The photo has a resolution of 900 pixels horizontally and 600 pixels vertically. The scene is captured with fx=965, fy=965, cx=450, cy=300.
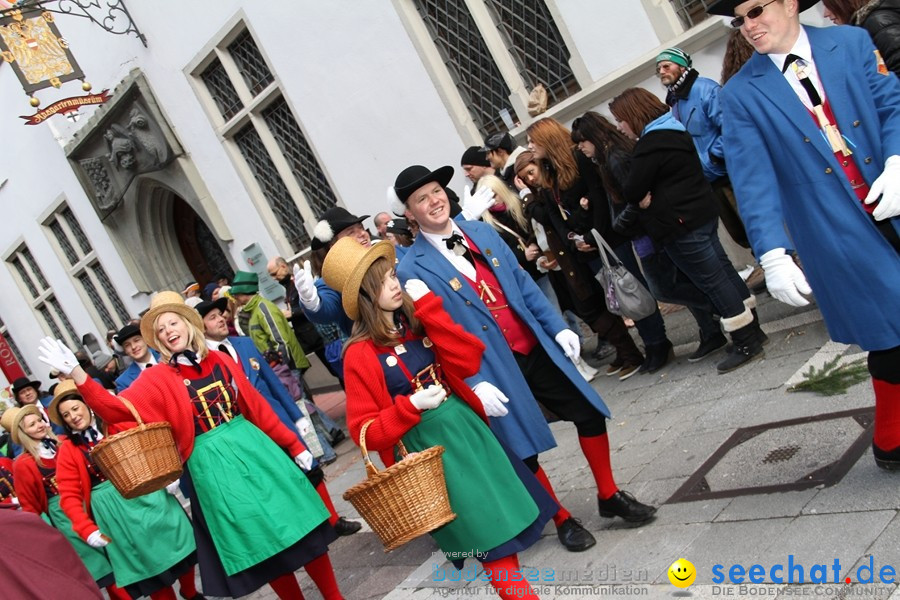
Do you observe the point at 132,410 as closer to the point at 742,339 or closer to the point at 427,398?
the point at 427,398

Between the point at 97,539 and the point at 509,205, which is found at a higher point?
the point at 509,205

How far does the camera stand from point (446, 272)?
4.38 meters

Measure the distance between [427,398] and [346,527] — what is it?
3.50 meters

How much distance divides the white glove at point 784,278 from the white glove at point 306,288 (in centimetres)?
253

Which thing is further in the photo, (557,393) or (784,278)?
(557,393)

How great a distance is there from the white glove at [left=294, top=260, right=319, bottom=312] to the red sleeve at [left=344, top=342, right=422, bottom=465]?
1.45 m

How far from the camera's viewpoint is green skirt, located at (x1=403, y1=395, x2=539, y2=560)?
357 cm

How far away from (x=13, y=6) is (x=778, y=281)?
44.7 ft

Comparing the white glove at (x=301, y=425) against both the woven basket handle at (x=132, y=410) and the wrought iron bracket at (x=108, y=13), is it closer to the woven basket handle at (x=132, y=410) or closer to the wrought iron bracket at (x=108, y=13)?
the woven basket handle at (x=132, y=410)

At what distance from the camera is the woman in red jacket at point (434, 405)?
3.57m

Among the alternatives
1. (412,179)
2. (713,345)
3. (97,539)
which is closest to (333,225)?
(412,179)

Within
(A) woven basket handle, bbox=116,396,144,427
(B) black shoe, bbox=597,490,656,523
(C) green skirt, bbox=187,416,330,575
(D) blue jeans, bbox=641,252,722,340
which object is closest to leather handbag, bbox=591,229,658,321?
(D) blue jeans, bbox=641,252,722,340

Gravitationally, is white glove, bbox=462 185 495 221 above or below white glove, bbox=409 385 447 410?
above

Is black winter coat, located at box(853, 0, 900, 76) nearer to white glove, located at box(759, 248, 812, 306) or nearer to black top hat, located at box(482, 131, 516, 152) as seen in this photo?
white glove, located at box(759, 248, 812, 306)
